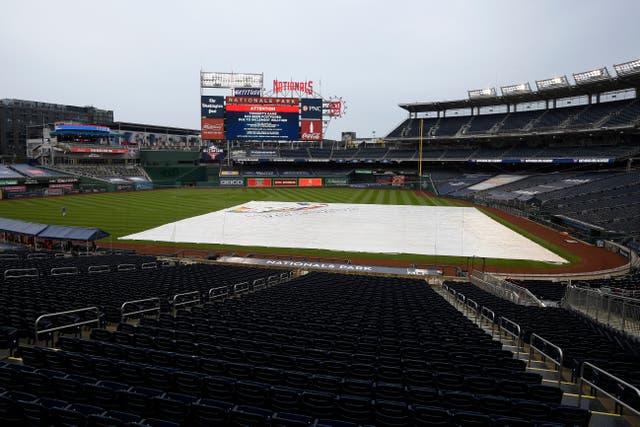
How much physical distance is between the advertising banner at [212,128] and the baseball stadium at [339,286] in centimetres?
30

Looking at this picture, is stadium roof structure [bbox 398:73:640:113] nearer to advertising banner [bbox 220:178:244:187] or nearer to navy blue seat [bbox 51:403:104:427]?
advertising banner [bbox 220:178:244:187]

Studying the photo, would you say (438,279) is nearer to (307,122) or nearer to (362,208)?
(362,208)

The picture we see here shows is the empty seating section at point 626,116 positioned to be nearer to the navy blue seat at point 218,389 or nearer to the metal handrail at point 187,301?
the metal handrail at point 187,301

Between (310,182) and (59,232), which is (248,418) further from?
(310,182)

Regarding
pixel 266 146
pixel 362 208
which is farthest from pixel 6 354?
pixel 266 146

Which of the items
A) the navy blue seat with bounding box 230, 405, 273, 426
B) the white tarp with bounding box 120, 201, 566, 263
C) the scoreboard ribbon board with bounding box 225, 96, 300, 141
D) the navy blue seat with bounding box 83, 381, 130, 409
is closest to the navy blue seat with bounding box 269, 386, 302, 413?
the navy blue seat with bounding box 230, 405, 273, 426

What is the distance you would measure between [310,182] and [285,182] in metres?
5.95

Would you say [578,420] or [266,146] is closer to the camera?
[578,420]

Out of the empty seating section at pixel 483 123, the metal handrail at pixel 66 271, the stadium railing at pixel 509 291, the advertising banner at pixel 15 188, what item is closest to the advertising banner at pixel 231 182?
the advertising banner at pixel 15 188

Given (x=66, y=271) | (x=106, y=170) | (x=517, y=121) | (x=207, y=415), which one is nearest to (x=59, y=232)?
(x=66, y=271)

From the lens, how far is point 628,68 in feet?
181

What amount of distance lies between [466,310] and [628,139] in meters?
66.4

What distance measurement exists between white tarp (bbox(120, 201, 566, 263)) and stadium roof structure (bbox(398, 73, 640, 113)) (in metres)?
29.9

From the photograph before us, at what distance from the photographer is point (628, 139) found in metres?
63.1
